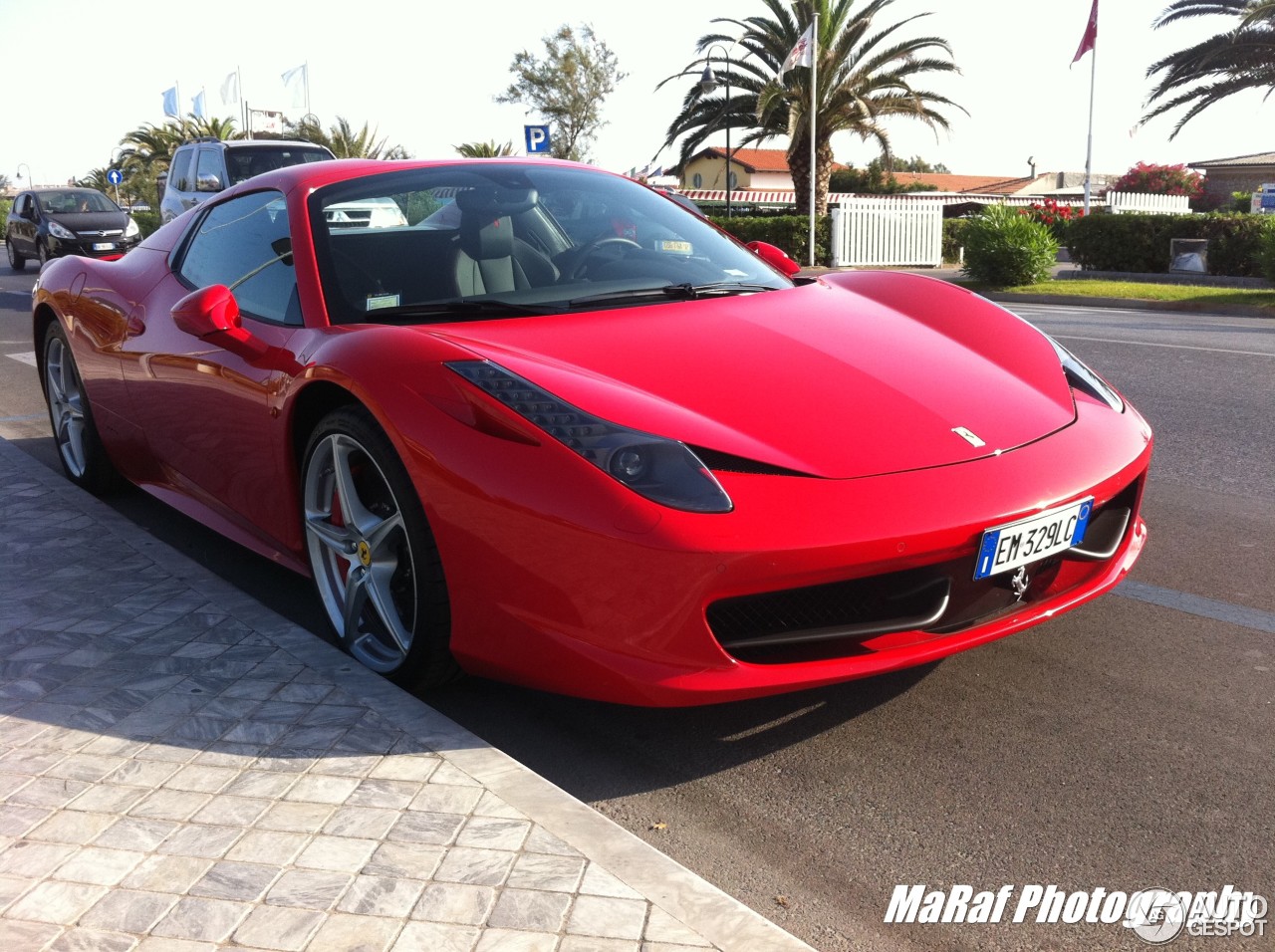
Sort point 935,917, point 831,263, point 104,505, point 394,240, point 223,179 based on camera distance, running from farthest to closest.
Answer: point 831,263 < point 223,179 < point 104,505 < point 394,240 < point 935,917

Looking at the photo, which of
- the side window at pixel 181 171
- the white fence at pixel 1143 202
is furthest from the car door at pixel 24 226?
the white fence at pixel 1143 202

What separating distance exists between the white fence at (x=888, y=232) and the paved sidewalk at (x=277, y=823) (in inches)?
866

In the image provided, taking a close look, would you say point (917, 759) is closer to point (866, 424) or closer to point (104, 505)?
point (866, 424)

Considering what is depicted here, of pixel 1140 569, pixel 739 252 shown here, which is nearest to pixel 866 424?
pixel 739 252

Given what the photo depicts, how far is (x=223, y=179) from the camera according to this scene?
15.6 metres

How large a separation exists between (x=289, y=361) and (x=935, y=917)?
2.14 metres

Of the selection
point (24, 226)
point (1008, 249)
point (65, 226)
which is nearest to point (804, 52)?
point (1008, 249)

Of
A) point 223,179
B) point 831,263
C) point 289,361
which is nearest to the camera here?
point 289,361

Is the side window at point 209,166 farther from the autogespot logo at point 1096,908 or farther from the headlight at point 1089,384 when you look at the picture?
the autogespot logo at point 1096,908

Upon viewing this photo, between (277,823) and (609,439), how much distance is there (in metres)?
0.99

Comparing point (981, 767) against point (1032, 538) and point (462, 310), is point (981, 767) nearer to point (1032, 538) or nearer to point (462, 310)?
point (1032, 538)

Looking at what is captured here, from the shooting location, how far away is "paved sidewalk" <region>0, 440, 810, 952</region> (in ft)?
6.48

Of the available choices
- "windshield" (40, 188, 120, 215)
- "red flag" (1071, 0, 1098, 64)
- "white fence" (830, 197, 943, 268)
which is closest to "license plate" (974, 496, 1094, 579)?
"white fence" (830, 197, 943, 268)

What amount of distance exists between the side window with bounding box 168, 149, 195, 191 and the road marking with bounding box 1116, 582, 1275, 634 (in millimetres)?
15584
